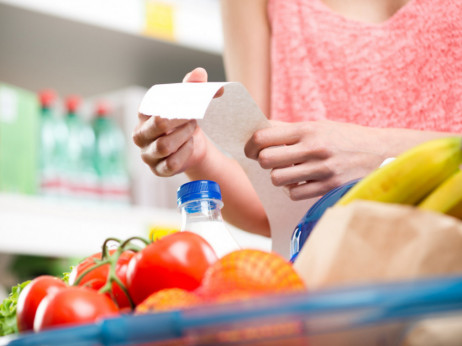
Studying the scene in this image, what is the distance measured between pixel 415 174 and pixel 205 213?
22 cm

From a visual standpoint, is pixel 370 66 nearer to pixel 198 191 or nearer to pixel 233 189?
pixel 233 189

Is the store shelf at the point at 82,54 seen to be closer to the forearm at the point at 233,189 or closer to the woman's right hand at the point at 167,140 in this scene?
the forearm at the point at 233,189

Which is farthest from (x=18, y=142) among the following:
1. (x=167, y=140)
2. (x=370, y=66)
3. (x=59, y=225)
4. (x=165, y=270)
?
(x=165, y=270)

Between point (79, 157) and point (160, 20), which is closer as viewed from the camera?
point (79, 157)

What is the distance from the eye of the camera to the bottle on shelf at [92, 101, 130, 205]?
1979 millimetres

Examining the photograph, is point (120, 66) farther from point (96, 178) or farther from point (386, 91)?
point (386, 91)

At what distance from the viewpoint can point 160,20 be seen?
225 centimetres

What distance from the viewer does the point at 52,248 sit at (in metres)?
1.75

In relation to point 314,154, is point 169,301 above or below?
below

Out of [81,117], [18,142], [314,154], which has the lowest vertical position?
[314,154]

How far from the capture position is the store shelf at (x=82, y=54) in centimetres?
204

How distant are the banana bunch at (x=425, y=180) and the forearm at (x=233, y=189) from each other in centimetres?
51

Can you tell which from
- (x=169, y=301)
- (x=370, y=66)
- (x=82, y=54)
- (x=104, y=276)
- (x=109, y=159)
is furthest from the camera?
(x=82, y=54)

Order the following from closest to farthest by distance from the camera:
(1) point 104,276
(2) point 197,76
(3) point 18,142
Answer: (1) point 104,276 < (2) point 197,76 < (3) point 18,142
